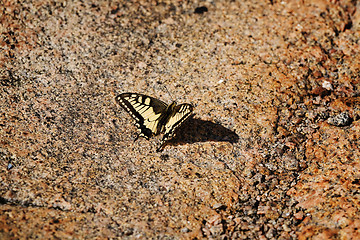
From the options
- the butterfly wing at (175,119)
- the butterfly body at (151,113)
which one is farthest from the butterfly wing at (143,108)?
the butterfly wing at (175,119)

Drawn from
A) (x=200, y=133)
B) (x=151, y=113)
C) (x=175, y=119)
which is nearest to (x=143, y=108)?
(x=151, y=113)

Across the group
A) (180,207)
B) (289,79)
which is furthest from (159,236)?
(289,79)

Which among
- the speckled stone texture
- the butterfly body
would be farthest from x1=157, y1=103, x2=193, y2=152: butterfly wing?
the speckled stone texture

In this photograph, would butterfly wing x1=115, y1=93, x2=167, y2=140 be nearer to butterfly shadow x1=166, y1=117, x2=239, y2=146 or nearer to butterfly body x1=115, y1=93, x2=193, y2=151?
butterfly body x1=115, y1=93, x2=193, y2=151

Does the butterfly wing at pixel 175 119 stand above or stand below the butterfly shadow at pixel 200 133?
above

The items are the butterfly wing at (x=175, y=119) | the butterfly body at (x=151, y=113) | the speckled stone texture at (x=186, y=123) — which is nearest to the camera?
the speckled stone texture at (x=186, y=123)

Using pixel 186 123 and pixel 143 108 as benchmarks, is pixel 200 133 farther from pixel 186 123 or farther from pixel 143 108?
pixel 143 108

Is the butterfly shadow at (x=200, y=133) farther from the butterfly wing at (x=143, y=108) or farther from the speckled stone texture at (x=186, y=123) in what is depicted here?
the butterfly wing at (x=143, y=108)
